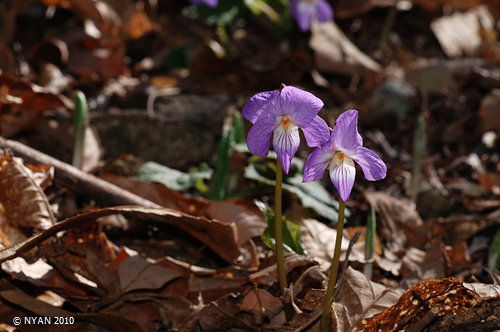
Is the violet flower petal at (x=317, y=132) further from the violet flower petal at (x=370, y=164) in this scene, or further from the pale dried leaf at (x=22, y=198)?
the pale dried leaf at (x=22, y=198)

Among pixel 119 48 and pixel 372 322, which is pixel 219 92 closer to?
pixel 119 48

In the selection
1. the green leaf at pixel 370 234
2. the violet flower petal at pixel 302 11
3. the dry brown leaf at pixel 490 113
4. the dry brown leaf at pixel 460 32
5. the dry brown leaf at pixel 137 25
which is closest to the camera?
the green leaf at pixel 370 234

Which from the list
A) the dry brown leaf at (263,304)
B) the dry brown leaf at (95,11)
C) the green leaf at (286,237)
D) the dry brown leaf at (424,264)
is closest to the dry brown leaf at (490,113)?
the dry brown leaf at (424,264)

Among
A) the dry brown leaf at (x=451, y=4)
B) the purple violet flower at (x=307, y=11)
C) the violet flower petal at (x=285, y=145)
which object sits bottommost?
the dry brown leaf at (x=451, y=4)

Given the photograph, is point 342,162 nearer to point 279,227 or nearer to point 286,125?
point 286,125

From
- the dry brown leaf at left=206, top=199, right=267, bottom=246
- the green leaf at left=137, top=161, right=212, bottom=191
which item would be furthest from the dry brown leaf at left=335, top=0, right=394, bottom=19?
the dry brown leaf at left=206, top=199, right=267, bottom=246

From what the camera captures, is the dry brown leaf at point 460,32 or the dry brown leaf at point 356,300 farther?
the dry brown leaf at point 460,32
